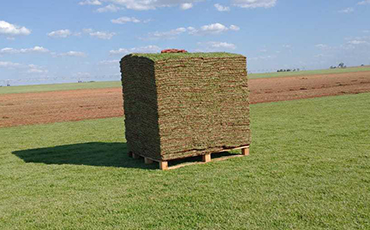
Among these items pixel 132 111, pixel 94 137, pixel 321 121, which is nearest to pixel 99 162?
pixel 132 111

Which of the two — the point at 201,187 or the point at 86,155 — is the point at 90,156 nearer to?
the point at 86,155

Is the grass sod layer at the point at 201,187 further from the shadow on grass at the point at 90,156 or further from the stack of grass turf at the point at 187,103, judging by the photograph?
the stack of grass turf at the point at 187,103

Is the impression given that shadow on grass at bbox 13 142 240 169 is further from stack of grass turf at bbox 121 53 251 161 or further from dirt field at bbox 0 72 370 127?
dirt field at bbox 0 72 370 127

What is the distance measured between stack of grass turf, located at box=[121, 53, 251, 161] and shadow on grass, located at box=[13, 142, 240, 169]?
50cm

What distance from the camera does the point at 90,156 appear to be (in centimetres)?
960

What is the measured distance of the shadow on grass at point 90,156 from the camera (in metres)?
8.70

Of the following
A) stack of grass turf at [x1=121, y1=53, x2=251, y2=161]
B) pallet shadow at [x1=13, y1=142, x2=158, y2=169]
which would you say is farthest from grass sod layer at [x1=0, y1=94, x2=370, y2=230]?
stack of grass turf at [x1=121, y1=53, x2=251, y2=161]

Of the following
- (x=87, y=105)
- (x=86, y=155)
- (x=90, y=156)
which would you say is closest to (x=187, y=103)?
(x=90, y=156)

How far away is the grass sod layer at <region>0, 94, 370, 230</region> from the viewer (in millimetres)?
4957

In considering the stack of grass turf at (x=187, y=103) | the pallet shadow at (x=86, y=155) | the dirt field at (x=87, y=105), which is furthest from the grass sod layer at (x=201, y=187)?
the dirt field at (x=87, y=105)

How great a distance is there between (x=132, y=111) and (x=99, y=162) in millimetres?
1474

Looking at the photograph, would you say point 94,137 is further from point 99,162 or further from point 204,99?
point 204,99

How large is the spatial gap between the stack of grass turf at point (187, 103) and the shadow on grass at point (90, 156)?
50 centimetres

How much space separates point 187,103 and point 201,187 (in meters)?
2.20
